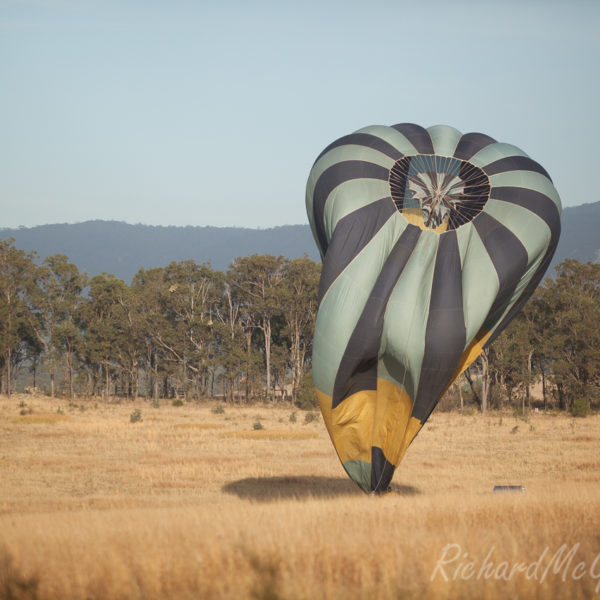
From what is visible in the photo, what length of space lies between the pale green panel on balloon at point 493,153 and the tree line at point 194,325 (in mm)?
45852

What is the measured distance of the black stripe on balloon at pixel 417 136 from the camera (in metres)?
15.8

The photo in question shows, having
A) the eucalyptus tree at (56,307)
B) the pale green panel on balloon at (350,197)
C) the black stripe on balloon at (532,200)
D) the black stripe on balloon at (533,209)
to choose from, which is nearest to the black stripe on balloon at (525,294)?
the black stripe on balloon at (533,209)

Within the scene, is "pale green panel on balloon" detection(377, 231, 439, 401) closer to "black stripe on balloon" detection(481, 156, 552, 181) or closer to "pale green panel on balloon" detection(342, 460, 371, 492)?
"pale green panel on balloon" detection(342, 460, 371, 492)

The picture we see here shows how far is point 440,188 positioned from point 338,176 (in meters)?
2.13

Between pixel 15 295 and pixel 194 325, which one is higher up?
pixel 15 295

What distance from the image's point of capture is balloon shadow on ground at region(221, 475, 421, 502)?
18484 mm

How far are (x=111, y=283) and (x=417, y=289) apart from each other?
63.0 meters

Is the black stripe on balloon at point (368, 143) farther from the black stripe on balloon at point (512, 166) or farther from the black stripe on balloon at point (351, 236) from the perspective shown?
the black stripe on balloon at point (512, 166)

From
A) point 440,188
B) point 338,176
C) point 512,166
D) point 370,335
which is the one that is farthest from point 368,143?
point 370,335

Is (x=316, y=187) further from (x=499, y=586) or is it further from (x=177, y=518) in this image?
(x=499, y=586)

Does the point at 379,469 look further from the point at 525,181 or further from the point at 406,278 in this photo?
the point at 525,181

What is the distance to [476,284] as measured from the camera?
14.2 meters

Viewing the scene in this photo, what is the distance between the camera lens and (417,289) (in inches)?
560

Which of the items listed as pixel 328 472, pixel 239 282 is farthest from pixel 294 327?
pixel 328 472
